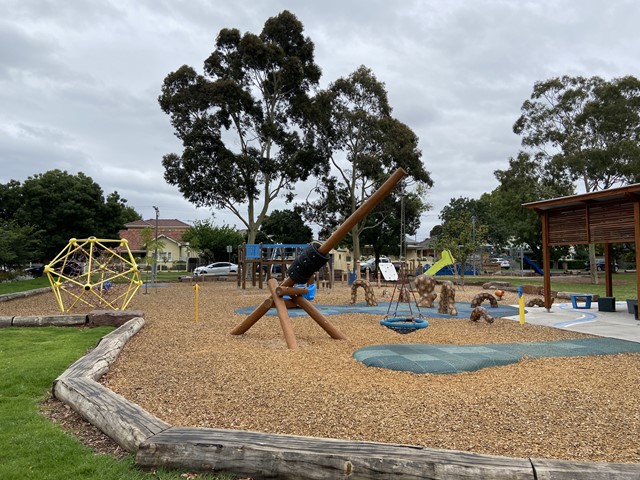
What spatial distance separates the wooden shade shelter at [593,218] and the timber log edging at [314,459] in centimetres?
1121

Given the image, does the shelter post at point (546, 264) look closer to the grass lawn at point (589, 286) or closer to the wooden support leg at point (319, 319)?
the grass lawn at point (589, 286)

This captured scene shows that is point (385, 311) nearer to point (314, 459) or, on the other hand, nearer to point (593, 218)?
point (593, 218)

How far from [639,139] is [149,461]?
127 ft

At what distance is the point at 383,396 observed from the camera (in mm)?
5641

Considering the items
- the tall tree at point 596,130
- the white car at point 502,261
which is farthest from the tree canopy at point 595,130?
the white car at point 502,261

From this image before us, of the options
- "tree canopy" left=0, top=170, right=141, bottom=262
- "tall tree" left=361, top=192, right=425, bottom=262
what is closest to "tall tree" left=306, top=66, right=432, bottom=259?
"tall tree" left=361, top=192, right=425, bottom=262

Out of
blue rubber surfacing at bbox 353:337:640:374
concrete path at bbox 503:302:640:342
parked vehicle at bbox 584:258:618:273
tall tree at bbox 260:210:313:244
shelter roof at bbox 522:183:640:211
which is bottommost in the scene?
blue rubber surfacing at bbox 353:337:640:374

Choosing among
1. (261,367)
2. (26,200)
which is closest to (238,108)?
(26,200)

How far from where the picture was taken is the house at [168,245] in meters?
60.3

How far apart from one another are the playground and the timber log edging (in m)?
0.56

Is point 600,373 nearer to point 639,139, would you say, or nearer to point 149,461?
point 149,461

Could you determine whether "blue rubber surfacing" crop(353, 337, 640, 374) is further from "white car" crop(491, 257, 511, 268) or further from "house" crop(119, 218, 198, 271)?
"white car" crop(491, 257, 511, 268)

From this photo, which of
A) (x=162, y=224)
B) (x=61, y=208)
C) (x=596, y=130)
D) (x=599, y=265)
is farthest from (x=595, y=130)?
(x=162, y=224)

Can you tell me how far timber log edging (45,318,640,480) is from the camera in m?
3.32
